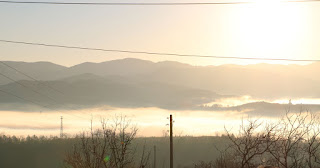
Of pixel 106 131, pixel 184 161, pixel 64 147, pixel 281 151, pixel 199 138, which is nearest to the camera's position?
pixel 281 151

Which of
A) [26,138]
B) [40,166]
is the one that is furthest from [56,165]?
[26,138]

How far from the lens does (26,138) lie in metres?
126

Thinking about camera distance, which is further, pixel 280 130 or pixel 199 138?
pixel 199 138

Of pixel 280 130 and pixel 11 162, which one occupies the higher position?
pixel 280 130

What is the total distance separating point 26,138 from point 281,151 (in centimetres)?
10999

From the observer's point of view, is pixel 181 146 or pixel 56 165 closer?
pixel 56 165

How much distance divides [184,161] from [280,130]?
11745cm

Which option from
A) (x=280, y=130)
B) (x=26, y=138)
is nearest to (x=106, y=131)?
(x=280, y=130)

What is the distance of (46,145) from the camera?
123062mm

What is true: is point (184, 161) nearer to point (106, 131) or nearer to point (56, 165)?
point (56, 165)

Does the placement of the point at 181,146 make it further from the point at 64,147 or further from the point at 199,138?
the point at 64,147

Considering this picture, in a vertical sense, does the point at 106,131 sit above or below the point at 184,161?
above

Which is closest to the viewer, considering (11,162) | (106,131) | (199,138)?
(106,131)

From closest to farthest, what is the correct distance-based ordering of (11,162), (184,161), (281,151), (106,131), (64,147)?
(281,151) → (106,131) → (11,162) → (64,147) → (184,161)
